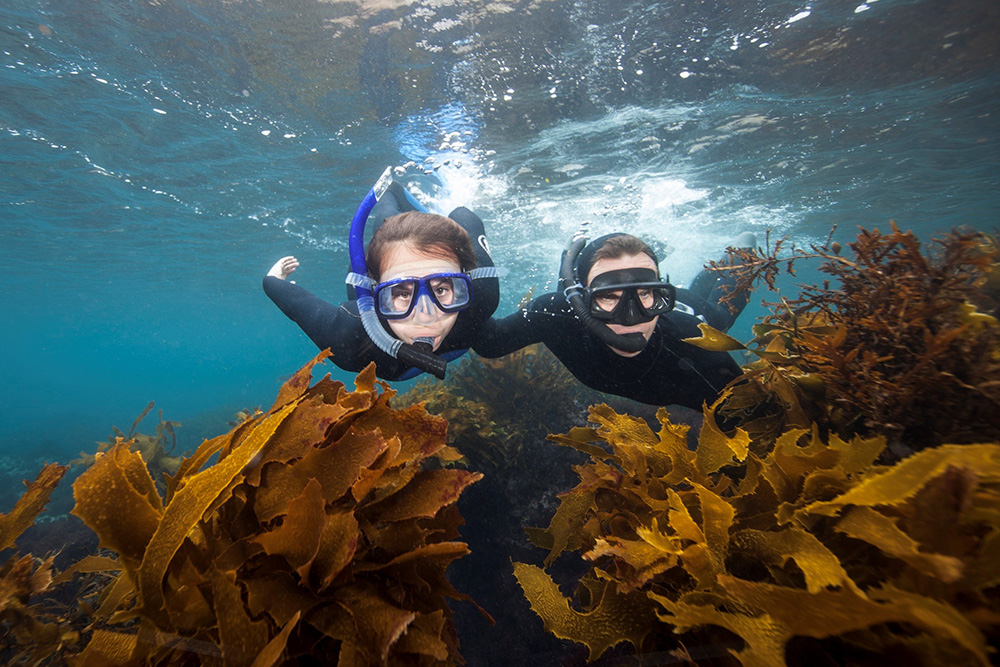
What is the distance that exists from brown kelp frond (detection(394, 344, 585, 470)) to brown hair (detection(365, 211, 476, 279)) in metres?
2.17

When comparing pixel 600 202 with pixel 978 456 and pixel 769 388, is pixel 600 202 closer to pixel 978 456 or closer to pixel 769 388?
pixel 769 388

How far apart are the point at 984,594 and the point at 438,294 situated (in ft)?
11.5

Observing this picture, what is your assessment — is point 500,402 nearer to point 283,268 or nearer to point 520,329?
point 520,329

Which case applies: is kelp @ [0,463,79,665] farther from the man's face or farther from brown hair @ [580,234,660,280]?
brown hair @ [580,234,660,280]

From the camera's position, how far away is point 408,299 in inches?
145

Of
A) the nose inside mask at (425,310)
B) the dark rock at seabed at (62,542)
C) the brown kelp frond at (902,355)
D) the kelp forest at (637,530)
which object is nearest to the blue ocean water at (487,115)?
the nose inside mask at (425,310)

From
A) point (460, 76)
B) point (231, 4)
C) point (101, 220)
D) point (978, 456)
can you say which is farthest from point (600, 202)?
point (101, 220)

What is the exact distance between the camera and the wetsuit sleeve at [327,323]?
406 centimetres

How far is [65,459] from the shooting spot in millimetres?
18703

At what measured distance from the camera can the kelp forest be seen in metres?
1.06

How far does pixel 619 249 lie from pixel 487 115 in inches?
319

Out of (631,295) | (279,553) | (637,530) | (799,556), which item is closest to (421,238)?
(631,295)

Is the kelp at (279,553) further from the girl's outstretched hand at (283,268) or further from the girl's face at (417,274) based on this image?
the girl's outstretched hand at (283,268)

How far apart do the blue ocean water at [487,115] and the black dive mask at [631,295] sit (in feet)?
20.8
